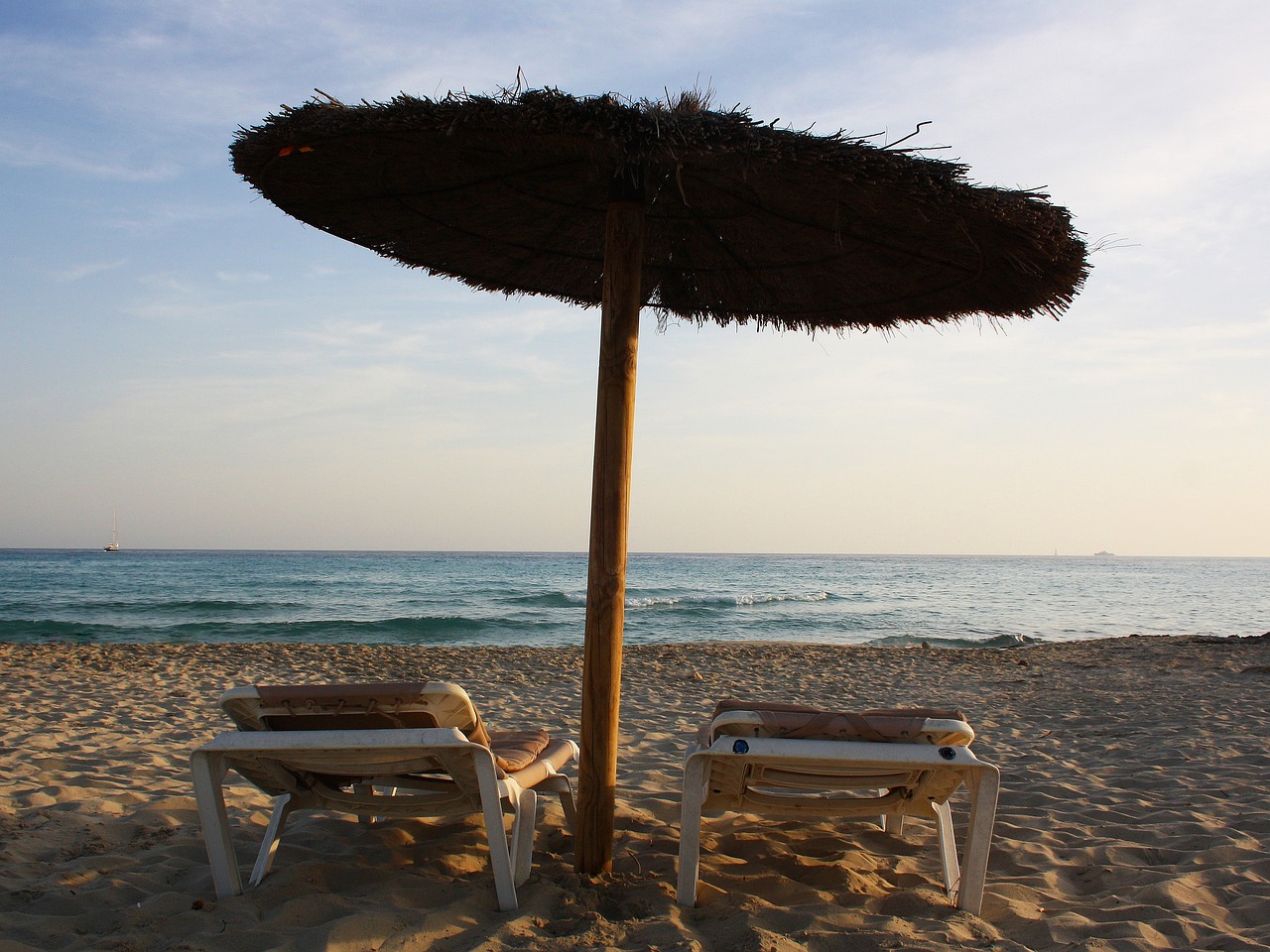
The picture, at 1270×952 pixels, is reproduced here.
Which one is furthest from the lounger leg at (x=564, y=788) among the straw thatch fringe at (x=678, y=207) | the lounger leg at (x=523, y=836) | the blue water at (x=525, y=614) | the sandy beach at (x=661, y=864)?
the blue water at (x=525, y=614)

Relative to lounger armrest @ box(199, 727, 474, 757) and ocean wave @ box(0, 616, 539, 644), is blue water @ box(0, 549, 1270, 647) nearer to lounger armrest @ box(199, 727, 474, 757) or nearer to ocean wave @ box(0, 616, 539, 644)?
ocean wave @ box(0, 616, 539, 644)

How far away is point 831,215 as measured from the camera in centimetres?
312

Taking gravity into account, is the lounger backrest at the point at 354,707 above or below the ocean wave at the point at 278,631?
above

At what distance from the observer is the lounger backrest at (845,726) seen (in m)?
2.51

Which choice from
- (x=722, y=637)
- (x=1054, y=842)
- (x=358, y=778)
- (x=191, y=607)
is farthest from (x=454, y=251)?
(x=191, y=607)

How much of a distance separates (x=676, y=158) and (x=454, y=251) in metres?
1.72

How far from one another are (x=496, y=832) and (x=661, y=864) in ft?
→ 2.62

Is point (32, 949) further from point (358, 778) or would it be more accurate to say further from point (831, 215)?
Result: point (831, 215)

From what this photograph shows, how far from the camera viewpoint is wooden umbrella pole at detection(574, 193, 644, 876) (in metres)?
2.77

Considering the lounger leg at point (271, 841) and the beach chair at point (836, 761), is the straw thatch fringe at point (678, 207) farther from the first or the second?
the lounger leg at point (271, 841)

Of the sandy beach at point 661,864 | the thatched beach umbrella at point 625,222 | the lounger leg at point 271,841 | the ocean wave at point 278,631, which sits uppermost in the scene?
the thatched beach umbrella at point 625,222

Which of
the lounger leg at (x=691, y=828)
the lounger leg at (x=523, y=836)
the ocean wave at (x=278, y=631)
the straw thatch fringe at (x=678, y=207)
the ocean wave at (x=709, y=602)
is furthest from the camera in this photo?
the ocean wave at (x=709, y=602)

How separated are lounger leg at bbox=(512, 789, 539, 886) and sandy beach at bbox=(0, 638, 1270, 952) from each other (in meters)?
0.06

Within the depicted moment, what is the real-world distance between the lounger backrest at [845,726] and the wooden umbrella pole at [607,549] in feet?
1.41
